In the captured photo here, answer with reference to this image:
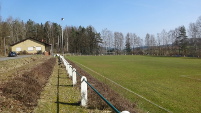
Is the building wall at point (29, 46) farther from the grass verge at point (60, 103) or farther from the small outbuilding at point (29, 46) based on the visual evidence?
the grass verge at point (60, 103)

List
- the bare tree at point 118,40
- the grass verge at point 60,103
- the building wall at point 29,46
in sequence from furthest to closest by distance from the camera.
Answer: the bare tree at point 118,40 → the building wall at point 29,46 → the grass verge at point 60,103

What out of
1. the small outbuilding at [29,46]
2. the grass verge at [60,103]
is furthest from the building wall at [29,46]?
the grass verge at [60,103]

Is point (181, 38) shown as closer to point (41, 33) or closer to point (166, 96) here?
point (41, 33)

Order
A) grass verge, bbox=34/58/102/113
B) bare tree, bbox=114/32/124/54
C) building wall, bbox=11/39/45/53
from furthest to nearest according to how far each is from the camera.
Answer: bare tree, bbox=114/32/124/54 → building wall, bbox=11/39/45/53 → grass verge, bbox=34/58/102/113

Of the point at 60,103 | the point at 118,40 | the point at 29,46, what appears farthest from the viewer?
the point at 118,40

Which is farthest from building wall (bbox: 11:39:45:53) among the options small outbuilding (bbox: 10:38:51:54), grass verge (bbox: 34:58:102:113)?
grass verge (bbox: 34:58:102:113)

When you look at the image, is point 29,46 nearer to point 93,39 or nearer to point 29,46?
point 29,46

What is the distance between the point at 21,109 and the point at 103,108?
227cm

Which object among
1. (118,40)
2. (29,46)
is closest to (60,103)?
(29,46)

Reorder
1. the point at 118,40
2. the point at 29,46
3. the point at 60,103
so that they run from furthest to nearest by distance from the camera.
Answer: the point at 118,40, the point at 29,46, the point at 60,103

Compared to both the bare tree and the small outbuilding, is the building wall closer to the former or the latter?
the small outbuilding

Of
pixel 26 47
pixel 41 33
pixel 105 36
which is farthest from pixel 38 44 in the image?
pixel 105 36

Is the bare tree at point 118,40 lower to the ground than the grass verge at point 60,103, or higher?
higher

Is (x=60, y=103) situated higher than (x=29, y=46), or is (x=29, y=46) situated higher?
(x=29, y=46)
